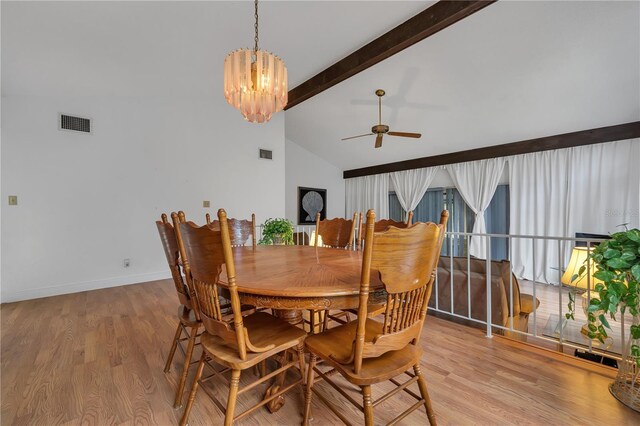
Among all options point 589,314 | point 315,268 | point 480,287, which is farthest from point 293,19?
point 589,314

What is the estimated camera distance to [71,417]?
139 centimetres

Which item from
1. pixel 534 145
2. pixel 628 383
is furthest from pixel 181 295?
pixel 534 145

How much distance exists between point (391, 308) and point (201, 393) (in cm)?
132

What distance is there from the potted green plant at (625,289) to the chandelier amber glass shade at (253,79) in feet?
7.65

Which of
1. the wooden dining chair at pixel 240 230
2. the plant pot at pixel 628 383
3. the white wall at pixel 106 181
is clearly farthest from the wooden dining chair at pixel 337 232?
the white wall at pixel 106 181

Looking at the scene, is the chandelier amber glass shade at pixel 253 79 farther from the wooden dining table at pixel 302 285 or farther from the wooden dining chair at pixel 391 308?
the wooden dining chair at pixel 391 308

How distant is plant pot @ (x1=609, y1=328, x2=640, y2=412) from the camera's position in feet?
4.69

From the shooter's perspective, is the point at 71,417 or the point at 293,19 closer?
the point at 71,417

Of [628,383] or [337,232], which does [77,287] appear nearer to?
[337,232]

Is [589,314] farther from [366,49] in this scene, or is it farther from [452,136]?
[452,136]

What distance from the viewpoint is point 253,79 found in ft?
6.69

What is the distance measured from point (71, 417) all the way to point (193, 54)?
11.7 feet

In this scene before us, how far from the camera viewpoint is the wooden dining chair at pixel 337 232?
2.37 meters

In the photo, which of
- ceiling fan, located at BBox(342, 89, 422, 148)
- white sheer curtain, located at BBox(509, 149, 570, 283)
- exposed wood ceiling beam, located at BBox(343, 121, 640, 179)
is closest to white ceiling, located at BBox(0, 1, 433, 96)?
ceiling fan, located at BBox(342, 89, 422, 148)
